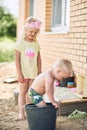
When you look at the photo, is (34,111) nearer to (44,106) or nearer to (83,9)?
(44,106)

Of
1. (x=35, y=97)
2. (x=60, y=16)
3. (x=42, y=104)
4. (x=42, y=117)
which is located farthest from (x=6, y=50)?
(x=42, y=117)

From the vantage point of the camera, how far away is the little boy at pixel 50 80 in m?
4.64

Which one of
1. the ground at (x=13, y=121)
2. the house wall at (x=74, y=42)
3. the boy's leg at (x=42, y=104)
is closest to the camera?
the boy's leg at (x=42, y=104)

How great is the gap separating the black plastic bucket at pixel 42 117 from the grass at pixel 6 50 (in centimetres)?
1954

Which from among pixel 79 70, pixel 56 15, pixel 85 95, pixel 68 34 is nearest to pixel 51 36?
pixel 56 15

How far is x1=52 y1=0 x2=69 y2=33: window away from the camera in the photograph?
819cm

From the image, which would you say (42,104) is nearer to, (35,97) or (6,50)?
(35,97)

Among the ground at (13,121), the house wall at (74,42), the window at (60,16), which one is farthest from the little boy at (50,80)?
→ the window at (60,16)

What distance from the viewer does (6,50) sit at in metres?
28.1

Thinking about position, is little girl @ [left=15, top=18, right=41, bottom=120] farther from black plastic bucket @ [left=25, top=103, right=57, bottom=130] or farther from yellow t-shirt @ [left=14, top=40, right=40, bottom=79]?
black plastic bucket @ [left=25, top=103, right=57, bottom=130]

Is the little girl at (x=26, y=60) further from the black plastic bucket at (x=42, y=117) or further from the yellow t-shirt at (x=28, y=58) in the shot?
the black plastic bucket at (x=42, y=117)

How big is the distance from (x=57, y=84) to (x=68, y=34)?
0.97 m

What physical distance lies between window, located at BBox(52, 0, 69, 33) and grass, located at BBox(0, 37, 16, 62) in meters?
15.2

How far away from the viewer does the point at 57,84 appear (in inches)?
294
